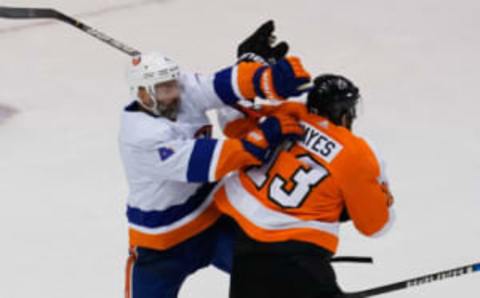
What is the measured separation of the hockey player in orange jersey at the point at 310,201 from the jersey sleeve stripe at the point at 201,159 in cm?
12

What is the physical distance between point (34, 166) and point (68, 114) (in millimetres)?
508

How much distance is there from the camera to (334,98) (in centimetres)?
281

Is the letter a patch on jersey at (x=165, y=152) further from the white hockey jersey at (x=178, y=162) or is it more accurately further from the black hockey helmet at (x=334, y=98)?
the black hockey helmet at (x=334, y=98)


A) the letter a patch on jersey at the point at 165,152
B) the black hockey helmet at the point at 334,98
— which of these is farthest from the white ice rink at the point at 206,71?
the letter a patch on jersey at the point at 165,152

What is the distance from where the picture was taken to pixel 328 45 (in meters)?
5.65

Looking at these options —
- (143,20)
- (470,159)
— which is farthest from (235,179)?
(143,20)

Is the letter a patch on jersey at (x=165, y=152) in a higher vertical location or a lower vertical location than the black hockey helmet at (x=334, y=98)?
lower

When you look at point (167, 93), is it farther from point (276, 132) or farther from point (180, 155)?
point (276, 132)

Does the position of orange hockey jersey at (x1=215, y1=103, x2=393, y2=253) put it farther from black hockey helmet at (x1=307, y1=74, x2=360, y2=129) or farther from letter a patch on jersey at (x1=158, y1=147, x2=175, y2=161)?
letter a patch on jersey at (x1=158, y1=147, x2=175, y2=161)

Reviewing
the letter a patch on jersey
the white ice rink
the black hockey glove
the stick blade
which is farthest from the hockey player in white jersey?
the stick blade

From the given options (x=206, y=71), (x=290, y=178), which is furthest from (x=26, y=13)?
(x=206, y=71)

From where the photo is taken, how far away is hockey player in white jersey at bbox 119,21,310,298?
287cm

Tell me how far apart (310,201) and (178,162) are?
0.34m

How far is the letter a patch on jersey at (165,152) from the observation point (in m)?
2.92
